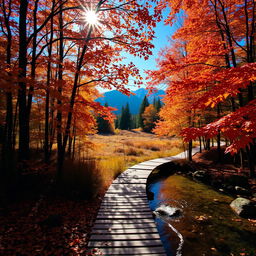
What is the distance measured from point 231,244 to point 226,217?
131 cm

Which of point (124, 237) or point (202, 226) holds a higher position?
point (124, 237)

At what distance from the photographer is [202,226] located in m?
4.24

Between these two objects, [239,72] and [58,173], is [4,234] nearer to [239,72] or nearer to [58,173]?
[58,173]

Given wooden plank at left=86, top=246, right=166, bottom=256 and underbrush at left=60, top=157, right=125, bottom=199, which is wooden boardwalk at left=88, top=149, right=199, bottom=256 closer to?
wooden plank at left=86, top=246, right=166, bottom=256

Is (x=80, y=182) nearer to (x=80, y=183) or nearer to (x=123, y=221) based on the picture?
(x=80, y=183)

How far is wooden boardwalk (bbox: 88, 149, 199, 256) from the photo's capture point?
275 cm

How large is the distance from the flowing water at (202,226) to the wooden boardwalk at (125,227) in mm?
733

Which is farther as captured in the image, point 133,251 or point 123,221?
point 123,221

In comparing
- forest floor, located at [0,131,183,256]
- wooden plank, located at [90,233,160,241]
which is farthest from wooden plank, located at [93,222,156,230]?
forest floor, located at [0,131,183,256]

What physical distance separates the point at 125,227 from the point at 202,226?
2.42m

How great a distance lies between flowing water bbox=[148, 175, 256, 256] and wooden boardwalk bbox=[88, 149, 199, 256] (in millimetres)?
733

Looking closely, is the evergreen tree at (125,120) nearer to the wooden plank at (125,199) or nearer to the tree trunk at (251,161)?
the tree trunk at (251,161)

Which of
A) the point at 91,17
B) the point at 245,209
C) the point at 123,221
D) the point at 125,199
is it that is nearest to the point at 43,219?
the point at 123,221

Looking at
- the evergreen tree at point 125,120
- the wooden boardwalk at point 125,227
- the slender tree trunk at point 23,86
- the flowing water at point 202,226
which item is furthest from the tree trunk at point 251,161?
the evergreen tree at point 125,120
